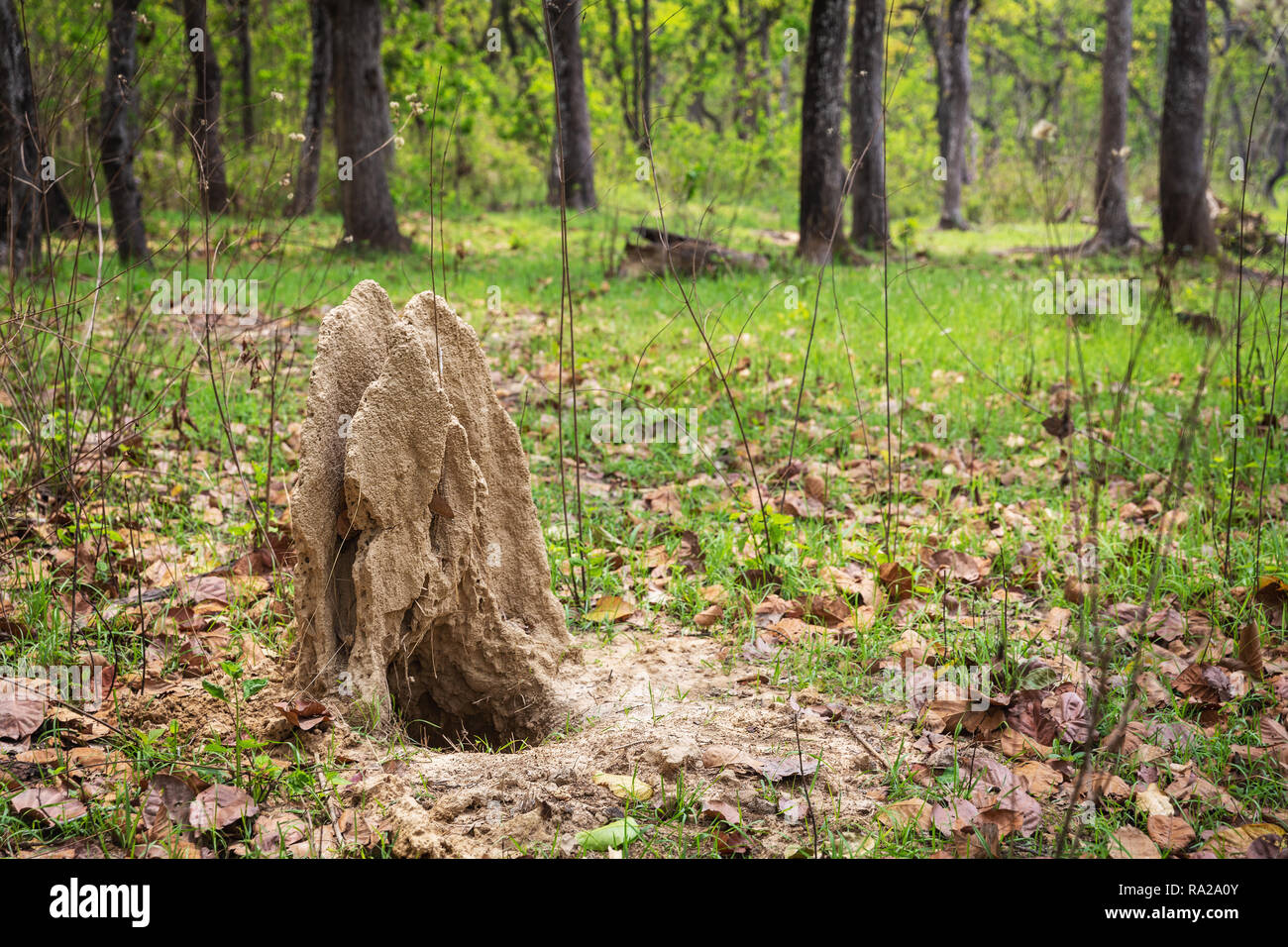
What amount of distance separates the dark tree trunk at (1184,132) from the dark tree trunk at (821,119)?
324cm

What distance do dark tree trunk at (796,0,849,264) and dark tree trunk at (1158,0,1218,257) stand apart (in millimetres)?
3237

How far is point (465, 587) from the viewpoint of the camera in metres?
2.63

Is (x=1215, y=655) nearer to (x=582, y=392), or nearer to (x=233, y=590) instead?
(x=233, y=590)

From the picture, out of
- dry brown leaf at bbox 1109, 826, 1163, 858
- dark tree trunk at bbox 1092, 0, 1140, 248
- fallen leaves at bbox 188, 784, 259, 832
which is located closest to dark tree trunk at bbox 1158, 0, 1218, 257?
dark tree trunk at bbox 1092, 0, 1140, 248

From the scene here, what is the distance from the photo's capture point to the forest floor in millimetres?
2053

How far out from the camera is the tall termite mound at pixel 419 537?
2361 mm
